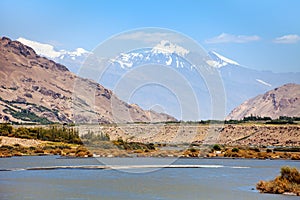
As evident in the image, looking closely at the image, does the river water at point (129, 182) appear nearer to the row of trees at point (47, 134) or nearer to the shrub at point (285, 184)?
the shrub at point (285, 184)

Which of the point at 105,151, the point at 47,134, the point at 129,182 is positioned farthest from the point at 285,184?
the point at 47,134

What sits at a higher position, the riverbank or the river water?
the riverbank

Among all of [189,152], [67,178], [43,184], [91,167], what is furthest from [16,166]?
[189,152]

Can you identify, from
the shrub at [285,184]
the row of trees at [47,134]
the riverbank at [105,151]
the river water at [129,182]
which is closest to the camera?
the river water at [129,182]

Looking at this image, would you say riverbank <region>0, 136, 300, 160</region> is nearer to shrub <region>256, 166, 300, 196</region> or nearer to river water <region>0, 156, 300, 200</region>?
river water <region>0, 156, 300, 200</region>

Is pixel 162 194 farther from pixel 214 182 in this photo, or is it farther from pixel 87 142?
pixel 87 142

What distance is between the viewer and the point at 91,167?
88.4 meters

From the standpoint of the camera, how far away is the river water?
55.4 m

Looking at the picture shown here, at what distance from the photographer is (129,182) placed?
224 ft

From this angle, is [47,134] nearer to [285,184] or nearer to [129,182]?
[129,182]

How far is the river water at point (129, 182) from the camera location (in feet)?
182

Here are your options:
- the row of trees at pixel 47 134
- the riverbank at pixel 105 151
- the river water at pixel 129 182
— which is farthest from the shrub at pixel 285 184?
the row of trees at pixel 47 134

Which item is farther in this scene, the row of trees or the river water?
the row of trees

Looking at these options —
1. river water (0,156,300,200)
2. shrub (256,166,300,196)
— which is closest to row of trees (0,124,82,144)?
river water (0,156,300,200)
